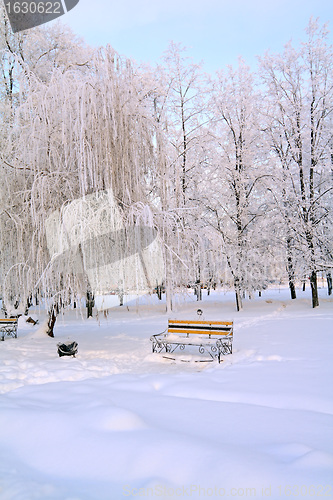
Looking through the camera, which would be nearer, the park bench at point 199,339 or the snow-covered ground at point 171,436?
the snow-covered ground at point 171,436

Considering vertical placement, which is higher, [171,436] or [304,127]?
[304,127]

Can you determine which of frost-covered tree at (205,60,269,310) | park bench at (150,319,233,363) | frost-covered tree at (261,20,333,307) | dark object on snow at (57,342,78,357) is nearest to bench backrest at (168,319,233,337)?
park bench at (150,319,233,363)

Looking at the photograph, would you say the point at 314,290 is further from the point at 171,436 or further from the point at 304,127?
the point at 171,436

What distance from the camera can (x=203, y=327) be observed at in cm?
790

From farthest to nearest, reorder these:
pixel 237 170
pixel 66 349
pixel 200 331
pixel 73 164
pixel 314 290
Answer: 1. pixel 237 170
2. pixel 314 290
3. pixel 200 331
4. pixel 66 349
5. pixel 73 164

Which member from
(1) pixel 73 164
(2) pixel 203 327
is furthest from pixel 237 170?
(1) pixel 73 164

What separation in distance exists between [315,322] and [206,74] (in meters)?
13.9

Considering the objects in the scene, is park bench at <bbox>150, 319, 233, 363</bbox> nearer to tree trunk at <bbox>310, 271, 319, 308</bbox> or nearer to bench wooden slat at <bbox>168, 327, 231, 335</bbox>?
bench wooden slat at <bbox>168, 327, 231, 335</bbox>

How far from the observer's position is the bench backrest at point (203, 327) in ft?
25.0

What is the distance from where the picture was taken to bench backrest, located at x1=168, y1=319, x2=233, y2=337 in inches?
300

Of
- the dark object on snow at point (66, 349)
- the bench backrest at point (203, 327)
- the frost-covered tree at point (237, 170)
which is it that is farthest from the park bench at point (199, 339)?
the frost-covered tree at point (237, 170)

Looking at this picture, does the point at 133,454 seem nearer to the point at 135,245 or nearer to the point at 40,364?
the point at 135,245

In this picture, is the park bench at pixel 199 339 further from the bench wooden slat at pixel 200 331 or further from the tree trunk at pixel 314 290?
the tree trunk at pixel 314 290

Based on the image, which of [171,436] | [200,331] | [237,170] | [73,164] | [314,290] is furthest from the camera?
[237,170]
